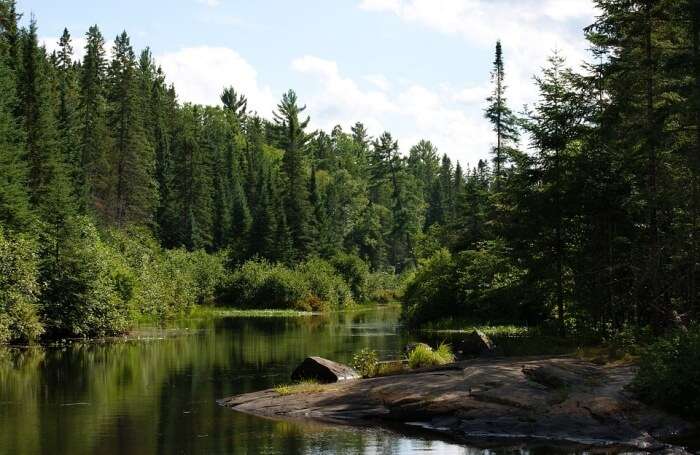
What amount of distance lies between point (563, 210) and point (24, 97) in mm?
48697

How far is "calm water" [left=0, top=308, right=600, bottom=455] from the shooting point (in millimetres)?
19891

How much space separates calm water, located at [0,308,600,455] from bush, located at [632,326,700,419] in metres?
5.20

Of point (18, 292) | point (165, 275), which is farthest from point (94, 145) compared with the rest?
point (18, 292)

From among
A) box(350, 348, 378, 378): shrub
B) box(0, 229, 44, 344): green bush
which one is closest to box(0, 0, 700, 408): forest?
box(0, 229, 44, 344): green bush

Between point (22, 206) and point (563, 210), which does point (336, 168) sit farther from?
point (563, 210)

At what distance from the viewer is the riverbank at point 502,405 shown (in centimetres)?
2048

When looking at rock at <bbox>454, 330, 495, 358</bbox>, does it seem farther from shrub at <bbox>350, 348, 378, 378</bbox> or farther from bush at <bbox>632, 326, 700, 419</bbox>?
bush at <bbox>632, 326, 700, 419</bbox>

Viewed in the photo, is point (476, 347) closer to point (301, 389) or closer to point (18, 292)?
point (301, 389)

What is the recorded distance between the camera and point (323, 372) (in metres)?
28.4

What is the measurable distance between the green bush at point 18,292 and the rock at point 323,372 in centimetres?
2194

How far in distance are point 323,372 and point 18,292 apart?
23651mm

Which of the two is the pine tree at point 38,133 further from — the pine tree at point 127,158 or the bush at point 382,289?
the bush at point 382,289

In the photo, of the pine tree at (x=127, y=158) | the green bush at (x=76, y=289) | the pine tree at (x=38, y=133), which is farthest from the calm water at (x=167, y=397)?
the pine tree at (x=127, y=158)

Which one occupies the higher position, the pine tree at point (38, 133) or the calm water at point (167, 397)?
the pine tree at point (38, 133)
